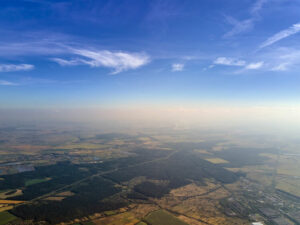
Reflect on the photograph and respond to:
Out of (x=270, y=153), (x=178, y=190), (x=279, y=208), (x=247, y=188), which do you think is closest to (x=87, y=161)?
(x=178, y=190)

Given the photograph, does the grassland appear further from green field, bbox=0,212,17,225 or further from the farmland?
green field, bbox=0,212,17,225

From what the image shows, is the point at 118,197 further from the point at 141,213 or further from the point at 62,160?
the point at 62,160

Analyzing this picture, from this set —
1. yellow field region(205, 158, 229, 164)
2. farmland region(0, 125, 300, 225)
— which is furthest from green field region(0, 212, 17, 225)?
yellow field region(205, 158, 229, 164)

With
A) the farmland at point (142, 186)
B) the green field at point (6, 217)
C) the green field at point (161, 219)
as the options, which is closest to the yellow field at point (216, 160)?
the farmland at point (142, 186)

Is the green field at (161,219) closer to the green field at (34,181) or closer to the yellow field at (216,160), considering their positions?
the green field at (34,181)

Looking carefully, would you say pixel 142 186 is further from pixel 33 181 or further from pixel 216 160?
pixel 216 160
